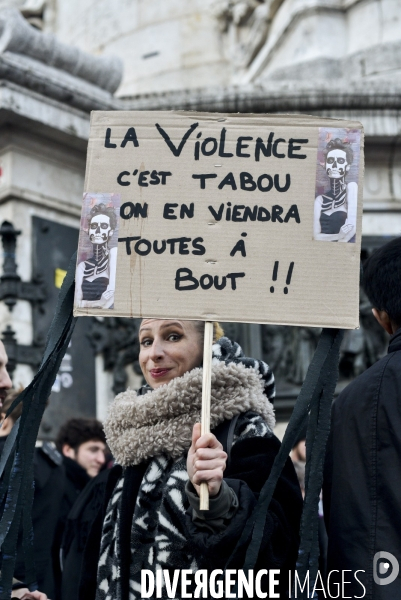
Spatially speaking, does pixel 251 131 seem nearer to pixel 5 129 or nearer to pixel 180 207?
pixel 180 207

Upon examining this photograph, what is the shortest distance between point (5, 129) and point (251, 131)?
585 cm

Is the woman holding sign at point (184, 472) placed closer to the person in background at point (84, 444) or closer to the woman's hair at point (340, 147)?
the woman's hair at point (340, 147)

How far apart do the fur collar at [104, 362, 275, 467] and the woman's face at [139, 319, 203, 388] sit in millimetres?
95

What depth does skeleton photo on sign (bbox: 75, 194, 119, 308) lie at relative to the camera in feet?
10.9

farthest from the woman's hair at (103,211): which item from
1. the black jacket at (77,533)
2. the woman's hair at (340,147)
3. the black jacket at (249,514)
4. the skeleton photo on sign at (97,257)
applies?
the black jacket at (77,533)

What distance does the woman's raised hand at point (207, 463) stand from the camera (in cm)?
303

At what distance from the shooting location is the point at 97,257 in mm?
3342

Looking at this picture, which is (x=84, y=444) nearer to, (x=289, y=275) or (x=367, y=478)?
(x=289, y=275)

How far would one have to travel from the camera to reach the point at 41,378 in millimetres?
3490

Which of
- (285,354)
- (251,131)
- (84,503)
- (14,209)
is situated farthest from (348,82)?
(251,131)

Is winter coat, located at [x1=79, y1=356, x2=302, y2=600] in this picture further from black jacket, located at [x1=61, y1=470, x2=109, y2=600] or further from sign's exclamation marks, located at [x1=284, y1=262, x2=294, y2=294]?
black jacket, located at [x1=61, y1=470, x2=109, y2=600]

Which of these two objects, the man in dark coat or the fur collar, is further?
the fur collar

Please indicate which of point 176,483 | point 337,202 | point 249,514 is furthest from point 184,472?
point 337,202

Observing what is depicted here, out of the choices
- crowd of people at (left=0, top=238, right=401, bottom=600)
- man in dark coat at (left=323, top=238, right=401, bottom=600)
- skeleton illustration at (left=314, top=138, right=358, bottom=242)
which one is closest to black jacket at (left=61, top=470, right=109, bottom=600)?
crowd of people at (left=0, top=238, right=401, bottom=600)
